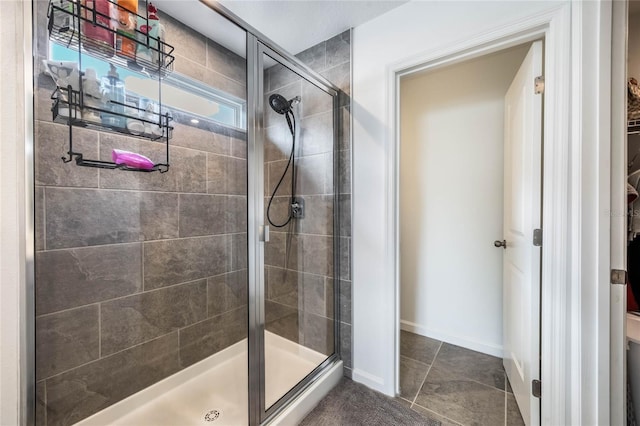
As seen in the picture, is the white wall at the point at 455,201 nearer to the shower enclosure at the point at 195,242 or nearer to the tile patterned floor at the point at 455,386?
the tile patterned floor at the point at 455,386

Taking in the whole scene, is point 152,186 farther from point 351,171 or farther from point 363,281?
point 363,281

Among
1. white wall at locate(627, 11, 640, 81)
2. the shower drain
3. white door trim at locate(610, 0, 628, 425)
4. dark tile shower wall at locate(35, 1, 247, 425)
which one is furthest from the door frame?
the shower drain

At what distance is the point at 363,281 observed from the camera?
1727 millimetres

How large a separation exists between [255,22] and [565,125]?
1.87 metres

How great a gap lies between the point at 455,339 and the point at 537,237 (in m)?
1.35

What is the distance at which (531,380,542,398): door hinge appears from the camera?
4.04 ft

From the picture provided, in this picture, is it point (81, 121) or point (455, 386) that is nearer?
point (81, 121)

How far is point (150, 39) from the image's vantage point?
1.37 m

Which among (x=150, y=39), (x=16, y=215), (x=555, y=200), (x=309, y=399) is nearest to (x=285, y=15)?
A: (x=150, y=39)

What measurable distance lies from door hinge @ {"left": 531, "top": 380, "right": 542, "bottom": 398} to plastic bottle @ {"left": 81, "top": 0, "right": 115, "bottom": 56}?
259 centimetres

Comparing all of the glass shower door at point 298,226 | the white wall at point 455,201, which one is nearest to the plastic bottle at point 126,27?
the glass shower door at point 298,226

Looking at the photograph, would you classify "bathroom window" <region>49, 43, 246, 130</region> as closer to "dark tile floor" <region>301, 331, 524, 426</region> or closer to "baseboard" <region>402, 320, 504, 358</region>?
"dark tile floor" <region>301, 331, 524, 426</region>

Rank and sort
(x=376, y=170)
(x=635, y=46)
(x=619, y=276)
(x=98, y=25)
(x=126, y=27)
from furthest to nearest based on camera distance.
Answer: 1. (x=376, y=170)
2. (x=635, y=46)
3. (x=126, y=27)
4. (x=98, y=25)
5. (x=619, y=276)

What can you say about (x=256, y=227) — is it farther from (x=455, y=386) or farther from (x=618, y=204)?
(x=455, y=386)
